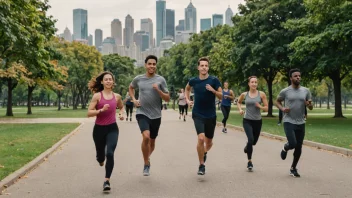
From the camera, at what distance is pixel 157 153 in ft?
38.1

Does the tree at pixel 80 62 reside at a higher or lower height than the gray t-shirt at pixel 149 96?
higher

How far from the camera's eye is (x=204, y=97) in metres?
8.07

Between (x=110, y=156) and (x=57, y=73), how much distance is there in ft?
80.7

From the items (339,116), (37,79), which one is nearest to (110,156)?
(339,116)

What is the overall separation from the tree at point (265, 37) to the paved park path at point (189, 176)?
1722cm

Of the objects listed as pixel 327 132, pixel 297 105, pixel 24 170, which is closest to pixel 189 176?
pixel 297 105

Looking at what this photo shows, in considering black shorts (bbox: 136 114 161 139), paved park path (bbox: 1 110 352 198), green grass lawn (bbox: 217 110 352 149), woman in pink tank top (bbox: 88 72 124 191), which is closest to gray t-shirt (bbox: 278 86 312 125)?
paved park path (bbox: 1 110 352 198)

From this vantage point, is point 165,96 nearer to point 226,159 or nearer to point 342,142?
point 226,159

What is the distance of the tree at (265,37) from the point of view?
28.8 m

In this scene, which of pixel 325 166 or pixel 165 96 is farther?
pixel 325 166

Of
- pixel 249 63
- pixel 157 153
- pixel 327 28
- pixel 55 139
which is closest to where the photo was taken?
pixel 157 153

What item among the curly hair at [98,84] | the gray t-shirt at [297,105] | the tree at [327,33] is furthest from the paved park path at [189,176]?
the tree at [327,33]

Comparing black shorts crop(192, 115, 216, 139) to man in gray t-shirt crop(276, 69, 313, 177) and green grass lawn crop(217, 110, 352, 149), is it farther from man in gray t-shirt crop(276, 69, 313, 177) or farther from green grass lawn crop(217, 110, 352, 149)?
green grass lawn crop(217, 110, 352, 149)

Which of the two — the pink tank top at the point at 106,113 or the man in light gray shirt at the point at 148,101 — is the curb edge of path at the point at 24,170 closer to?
the pink tank top at the point at 106,113
